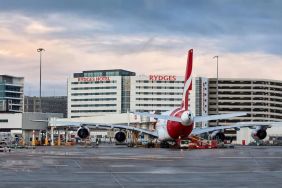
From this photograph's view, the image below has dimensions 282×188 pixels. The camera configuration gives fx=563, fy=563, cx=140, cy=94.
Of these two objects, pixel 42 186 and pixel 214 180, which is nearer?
pixel 42 186

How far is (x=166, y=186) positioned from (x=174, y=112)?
59.4 metres

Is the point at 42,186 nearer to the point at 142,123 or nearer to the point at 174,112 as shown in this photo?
the point at 174,112

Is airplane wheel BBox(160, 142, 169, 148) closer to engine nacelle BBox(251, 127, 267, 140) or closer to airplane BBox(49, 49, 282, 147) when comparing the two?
airplane BBox(49, 49, 282, 147)

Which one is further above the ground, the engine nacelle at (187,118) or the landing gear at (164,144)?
the engine nacelle at (187,118)

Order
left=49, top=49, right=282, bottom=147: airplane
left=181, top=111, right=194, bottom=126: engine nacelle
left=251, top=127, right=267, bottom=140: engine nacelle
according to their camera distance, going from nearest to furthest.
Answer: left=181, top=111, right=194, bottom=126: engine nacelle
left=49, top=49, right=282, bottom=147: airplane
left=251, top=127, right=267, bottom=140: engine nacelle

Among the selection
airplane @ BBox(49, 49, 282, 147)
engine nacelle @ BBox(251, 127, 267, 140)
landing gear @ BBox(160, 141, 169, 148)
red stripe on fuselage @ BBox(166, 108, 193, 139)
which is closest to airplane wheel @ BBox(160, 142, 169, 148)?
landing gear @ BBox(160, 141, 169, 148)

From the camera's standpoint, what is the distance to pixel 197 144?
8769cm

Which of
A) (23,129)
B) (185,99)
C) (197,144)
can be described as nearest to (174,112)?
(185,99)

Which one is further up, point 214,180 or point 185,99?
point 185,99

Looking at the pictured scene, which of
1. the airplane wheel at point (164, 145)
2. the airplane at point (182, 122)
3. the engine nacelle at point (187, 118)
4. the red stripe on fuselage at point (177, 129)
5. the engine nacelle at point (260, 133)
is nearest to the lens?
the engine nacelle at point (187, 118)

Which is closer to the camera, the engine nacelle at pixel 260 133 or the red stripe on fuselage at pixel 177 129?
the red stripe on fuselage at pixel 177 129

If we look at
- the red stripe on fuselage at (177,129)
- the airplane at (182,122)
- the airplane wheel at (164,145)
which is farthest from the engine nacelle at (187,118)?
the airplane wheel at (164,145)

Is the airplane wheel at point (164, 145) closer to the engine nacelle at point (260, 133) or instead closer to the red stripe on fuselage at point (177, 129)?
the red stripe on fuselage at point (177, 129)

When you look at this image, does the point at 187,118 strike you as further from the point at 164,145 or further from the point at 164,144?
the point at 164,144
